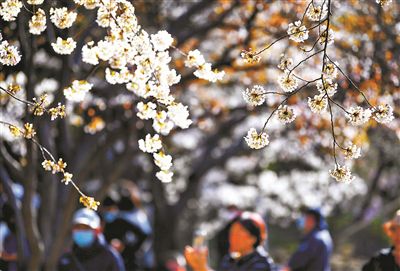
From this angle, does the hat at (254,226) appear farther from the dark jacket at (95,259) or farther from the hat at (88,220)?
the hat at (88,220)

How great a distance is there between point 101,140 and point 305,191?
13029 mm

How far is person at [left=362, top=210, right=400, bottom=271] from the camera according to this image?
532cm

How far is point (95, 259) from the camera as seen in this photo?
663cm

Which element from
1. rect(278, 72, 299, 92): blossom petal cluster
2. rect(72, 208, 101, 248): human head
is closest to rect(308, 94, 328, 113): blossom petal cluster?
rect(278, 72, 299, 92): blossom petal cluster

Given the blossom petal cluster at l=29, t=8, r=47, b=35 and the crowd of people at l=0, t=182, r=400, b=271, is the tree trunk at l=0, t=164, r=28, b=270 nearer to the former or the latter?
the crowd of people at l=0, t=182, r=400, b=271

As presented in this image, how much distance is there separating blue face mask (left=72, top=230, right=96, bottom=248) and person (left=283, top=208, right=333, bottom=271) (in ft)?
6.76

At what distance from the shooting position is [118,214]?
10.4 meters

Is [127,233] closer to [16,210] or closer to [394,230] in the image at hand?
[16,210]

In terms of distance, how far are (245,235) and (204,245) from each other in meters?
0.37

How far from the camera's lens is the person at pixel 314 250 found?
7.23 meters

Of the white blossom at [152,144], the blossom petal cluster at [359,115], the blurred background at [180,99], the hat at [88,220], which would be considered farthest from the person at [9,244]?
the blossom petal cluster at [359,115]

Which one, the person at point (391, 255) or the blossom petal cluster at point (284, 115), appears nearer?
the blossom petal cluster at point (284, 115)

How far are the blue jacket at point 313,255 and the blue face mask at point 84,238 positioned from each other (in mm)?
2106

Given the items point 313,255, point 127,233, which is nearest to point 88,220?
point 313,255
